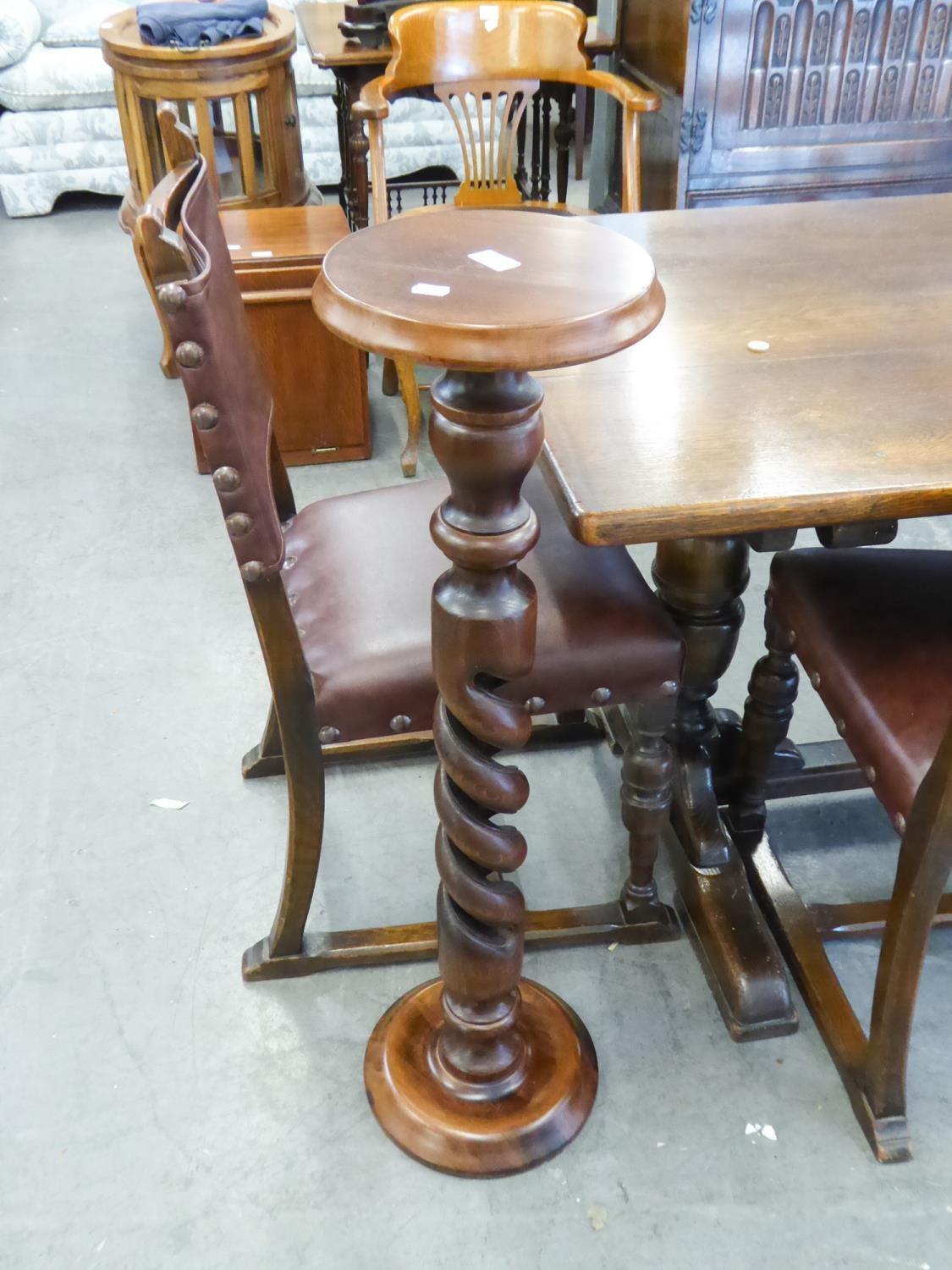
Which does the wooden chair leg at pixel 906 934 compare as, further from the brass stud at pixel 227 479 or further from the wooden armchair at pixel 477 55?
the wooden armchair at pixel 477 55

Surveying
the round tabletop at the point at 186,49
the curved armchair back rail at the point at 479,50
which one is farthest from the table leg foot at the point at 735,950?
the round tabletop at the point at 186,49

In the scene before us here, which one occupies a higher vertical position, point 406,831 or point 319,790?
point 319,790

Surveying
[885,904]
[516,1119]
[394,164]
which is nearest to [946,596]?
[885,904]

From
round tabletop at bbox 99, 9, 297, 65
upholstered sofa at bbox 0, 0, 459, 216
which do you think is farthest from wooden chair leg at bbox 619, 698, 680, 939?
upholstered sofa at bbox 0, 0, 459, 216

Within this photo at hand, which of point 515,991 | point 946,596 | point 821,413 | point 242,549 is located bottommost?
point 515,991

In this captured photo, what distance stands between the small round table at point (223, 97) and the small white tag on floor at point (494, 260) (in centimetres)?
225

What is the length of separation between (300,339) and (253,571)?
1543mm

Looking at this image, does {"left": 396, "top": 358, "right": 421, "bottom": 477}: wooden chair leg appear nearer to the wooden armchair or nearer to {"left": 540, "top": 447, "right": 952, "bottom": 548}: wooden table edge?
the wooden armchair

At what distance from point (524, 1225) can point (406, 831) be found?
0.65 metres

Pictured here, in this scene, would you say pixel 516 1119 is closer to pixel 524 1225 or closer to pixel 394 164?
pixel 524 1225

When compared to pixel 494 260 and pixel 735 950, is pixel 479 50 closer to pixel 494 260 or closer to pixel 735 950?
pixel 494 260

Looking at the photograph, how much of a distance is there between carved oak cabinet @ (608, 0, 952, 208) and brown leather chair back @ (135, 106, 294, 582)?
158cm

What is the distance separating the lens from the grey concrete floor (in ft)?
4.11

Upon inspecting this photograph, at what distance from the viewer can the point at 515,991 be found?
4.17 ft
